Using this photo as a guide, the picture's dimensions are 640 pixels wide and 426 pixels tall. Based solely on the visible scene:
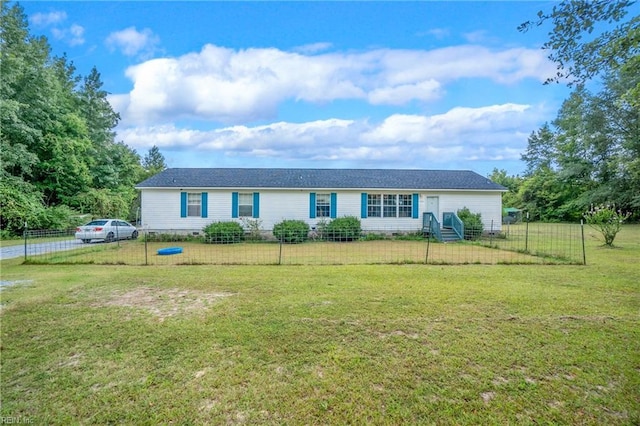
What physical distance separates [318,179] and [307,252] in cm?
728

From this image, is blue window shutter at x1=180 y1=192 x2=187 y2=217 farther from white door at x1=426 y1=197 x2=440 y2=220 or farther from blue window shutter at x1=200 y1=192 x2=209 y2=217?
white door at x1=426 y1=197 x2=440 y2=220

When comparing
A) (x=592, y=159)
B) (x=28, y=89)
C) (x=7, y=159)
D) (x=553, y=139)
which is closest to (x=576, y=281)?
(x=7, y=159)

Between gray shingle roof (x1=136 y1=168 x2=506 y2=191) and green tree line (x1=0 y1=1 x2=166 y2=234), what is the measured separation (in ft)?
23.7

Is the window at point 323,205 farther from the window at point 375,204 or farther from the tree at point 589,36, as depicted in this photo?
the tree at point 589,36

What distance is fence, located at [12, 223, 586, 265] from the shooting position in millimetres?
9250

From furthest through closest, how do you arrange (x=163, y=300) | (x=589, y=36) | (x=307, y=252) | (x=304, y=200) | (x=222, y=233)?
1. (x=304, y=200)
2. (x=222, y=233)
3. (x=307, y=252)
4. (x=163, y=300)
5. (x=589, y=36)

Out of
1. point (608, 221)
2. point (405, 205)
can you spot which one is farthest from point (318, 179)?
point (608, 221)

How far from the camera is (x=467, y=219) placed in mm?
16484

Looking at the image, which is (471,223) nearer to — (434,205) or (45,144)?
(434,205)

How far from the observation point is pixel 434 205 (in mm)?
17469

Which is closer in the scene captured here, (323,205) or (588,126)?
(323,205)

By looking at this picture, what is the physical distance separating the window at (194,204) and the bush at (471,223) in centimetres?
1390

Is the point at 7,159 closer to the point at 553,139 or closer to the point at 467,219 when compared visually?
the point at 467,219

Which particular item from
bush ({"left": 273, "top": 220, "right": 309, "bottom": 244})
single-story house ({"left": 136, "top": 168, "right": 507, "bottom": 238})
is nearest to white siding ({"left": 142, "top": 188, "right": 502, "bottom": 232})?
single-story house ({"left": 136, "top": 168, "right": 507, "bottom": 238})
